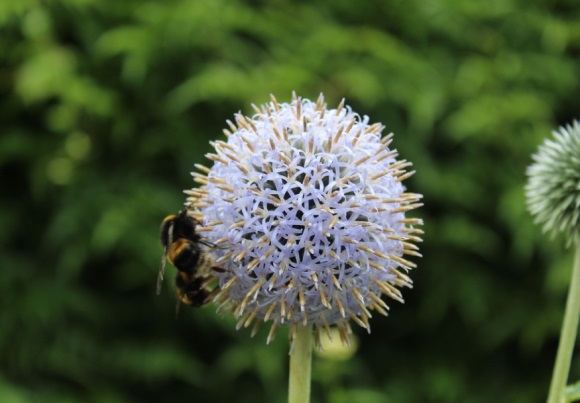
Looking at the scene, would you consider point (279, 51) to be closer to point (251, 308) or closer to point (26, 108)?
point (26, 108)

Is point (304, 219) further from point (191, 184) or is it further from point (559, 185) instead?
point (191, 184)

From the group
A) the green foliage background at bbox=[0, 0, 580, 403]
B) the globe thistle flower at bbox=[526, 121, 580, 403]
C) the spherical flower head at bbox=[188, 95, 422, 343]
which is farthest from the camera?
the green foliage background at bbox=[0, 0, 580, 403]

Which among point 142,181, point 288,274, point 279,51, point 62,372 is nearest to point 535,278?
point 279,51

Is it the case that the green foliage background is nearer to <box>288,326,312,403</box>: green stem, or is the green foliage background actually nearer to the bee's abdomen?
the bee's abdomen

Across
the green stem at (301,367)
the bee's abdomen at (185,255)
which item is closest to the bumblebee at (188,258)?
the bee's abdomen at (185,255)

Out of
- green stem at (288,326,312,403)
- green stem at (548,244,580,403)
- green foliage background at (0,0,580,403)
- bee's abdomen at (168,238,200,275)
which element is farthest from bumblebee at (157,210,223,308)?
green foliage background at (0,0,580,403)

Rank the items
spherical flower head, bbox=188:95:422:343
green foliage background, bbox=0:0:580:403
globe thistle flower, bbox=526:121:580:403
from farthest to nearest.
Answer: green foliage background, bbox=0:0:580:403 → globe thistle flower, bbox=526:121:580:403 → spherical flower head, bbox=188:95:422:343

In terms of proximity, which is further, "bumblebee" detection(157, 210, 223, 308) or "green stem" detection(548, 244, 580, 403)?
"bumblebee" detection(157, 210, 223, 308)

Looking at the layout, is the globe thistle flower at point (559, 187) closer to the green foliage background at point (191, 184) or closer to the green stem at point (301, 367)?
the green stem at point (301, 367)
